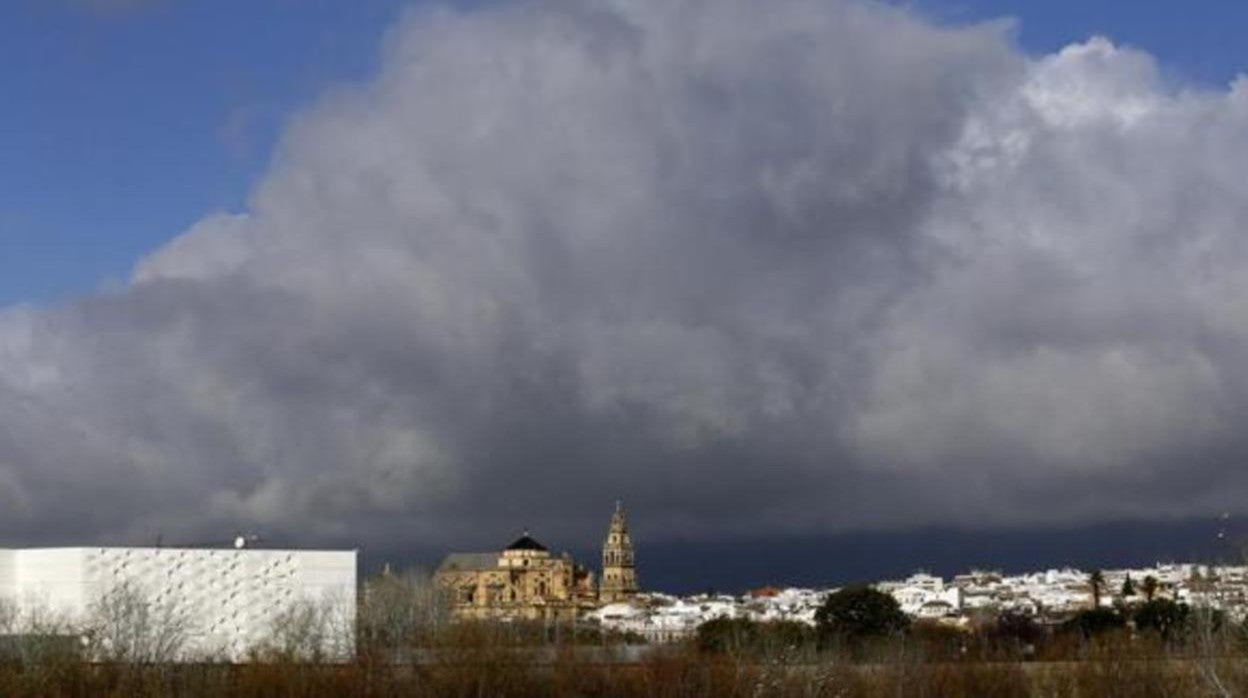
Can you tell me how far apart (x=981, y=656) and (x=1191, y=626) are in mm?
10283

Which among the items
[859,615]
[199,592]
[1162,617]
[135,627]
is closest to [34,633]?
[135,627]

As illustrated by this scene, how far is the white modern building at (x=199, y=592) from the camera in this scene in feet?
322

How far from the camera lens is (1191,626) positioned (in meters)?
85.9

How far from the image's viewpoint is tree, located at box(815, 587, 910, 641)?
120188 millimetres

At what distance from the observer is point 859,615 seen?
4867 inches

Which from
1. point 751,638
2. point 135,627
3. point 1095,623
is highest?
point 135,627

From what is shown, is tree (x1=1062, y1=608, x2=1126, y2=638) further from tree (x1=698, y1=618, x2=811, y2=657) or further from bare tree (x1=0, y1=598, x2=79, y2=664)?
bare tree (x1=0, y1=598, x2=79, y2=664)

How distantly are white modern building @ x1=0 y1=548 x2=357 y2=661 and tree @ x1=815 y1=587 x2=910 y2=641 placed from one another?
31.7 metres

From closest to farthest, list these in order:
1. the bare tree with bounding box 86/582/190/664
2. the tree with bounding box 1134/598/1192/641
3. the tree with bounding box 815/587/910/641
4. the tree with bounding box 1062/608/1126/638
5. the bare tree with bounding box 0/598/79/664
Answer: the bare tree with bounding box 0/598/79/664
the bare tree with bounding box 86/582/190/664
the tree with bounding box 1134/598/1192/641
the tree with bounding box 1062/608/1126/638
the tree with bounding box 815/587/910/641

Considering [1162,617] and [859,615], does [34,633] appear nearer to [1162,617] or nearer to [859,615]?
[859,615]

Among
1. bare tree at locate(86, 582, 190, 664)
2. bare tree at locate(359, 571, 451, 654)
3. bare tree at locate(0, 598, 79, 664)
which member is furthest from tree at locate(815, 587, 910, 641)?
bare tree at locate(0, 598, 79, 664)

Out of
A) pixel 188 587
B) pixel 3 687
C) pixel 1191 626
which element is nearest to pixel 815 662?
pixel 1191 626

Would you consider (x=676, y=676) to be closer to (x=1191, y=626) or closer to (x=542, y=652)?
(x=542, y=652)

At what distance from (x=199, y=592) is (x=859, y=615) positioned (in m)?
43.0
